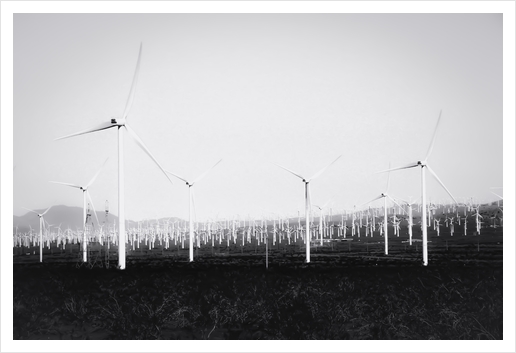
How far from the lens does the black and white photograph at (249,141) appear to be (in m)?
15.0

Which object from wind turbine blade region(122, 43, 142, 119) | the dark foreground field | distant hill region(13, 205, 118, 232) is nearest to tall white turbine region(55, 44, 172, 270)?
wind turbine blade region(122, 43, 142, 119)

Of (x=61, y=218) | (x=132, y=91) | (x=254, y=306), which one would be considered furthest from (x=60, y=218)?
(x=254, y=306)

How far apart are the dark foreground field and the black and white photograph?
0.16ft

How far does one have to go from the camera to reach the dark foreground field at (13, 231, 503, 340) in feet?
48.6

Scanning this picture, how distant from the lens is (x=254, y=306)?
15281 millimetres

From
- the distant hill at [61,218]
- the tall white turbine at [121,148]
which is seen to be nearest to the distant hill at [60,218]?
the distant hill at [61,218]

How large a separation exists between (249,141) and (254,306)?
21.5 ft

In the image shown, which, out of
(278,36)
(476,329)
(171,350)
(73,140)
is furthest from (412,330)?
(73,140)

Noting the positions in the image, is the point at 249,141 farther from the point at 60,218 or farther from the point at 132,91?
the point at 60,218

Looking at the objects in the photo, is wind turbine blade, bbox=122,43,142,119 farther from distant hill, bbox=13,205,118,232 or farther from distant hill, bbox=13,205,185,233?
distant hill, bbox=13,205,118,232

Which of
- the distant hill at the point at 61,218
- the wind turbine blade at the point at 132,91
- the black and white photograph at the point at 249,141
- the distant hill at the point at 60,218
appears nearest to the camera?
the black and white photograph at the point at 249,141

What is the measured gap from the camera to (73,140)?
1803cm

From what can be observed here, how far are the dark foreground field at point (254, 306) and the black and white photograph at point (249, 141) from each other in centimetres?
5

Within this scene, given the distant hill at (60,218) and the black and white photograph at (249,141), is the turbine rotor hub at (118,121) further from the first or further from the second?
the distant hill at (60,218)
